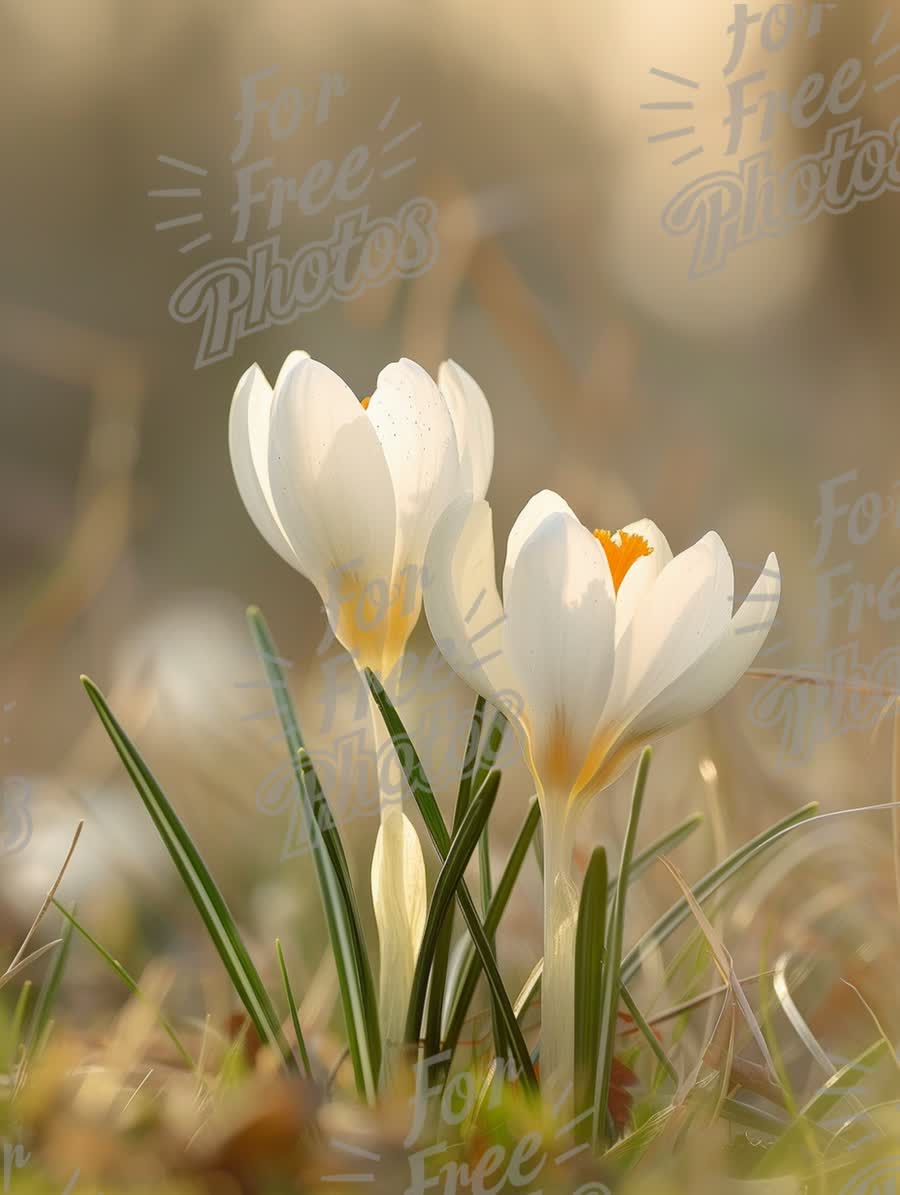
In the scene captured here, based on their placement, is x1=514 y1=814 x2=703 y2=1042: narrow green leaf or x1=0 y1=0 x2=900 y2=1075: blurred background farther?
x1=0 y1=0 x2=900 y2=1075: blurred background

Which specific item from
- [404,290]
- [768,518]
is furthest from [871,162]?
[404,290]

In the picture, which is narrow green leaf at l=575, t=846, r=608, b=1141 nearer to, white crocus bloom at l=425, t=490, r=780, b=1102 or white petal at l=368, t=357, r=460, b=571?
white crocus bloom at l=425, t=490, r=780, b=1102

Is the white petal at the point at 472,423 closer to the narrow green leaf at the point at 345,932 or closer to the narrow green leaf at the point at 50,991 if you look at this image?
the narrow green leaf at the point at 345,932

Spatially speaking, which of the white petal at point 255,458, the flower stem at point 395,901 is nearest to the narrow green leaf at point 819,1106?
the flower stem at point 395,901

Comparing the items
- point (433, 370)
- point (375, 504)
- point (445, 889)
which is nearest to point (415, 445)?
point (375, 504)

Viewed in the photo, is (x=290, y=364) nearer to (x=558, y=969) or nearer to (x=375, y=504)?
(x=375, y=504)

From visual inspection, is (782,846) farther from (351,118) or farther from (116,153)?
(116,153)

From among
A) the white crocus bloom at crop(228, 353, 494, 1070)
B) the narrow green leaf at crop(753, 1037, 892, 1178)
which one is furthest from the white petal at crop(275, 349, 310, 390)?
the narrow green leaf at crop(753, 1037, 892, 1178)
